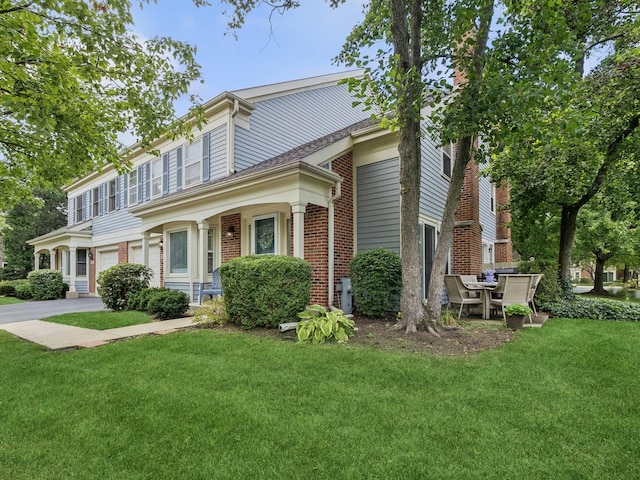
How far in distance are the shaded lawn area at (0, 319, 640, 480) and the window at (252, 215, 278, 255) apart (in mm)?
4280

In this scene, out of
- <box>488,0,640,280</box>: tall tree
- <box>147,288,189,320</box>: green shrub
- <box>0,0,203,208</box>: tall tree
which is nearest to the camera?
<box>0,0,203,208</box>: tall tree

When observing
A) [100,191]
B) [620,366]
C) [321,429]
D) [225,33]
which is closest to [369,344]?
[321,429]

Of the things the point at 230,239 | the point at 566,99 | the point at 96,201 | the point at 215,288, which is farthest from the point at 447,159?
the point at 96,201

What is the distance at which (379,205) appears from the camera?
848 cm

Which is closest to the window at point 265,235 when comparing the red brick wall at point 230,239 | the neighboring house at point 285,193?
the neighboring house at point 285,193

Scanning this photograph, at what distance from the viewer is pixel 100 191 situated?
17.1 metres

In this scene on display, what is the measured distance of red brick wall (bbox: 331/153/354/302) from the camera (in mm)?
8156

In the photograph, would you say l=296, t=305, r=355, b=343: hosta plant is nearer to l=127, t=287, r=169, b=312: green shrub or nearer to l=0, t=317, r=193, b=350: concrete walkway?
l=0, t=317, r=193, b=350: concrete walkway

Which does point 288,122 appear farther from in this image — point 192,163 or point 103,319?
point 103,319

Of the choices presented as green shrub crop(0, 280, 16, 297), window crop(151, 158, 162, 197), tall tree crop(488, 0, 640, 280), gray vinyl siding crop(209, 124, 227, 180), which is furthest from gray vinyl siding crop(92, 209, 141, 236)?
tall tree crop(488, 0, 640, 280)

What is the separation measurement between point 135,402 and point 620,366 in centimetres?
551

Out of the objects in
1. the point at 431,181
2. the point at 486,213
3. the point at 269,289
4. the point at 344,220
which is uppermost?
the point at 431,181

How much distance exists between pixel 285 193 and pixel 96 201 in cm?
1458

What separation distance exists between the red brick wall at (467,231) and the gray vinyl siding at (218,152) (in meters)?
6.98
